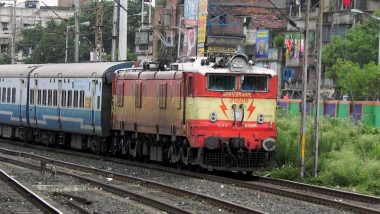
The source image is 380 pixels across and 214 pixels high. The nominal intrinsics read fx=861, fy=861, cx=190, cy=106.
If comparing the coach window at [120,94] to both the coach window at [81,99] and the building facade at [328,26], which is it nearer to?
the coach window at [81,99]

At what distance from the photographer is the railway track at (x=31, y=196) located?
48.3 ft

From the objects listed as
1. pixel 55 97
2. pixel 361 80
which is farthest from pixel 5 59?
pixel 55 97

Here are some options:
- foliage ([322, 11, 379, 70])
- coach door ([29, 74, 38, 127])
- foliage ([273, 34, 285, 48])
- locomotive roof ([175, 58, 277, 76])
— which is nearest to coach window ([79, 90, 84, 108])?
coach door ([29, 74, 38, 127])

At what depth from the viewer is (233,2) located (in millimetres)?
84062

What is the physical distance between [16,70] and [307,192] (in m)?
21.9

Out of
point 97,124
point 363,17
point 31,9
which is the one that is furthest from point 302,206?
point 31,9

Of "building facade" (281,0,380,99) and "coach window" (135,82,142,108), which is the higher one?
"building facade" (281,0,380,99)

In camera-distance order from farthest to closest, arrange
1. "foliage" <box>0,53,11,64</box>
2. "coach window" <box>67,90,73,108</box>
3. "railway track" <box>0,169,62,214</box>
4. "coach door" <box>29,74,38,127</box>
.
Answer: "foliage" <box>0,53,11,64</box> < "coach door" <box>29,74,38,127</box> < "coach window" <box>67,90,73,108</box> < "railway track" <box>0,169,62,214</box>

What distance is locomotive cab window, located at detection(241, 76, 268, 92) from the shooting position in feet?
73.0

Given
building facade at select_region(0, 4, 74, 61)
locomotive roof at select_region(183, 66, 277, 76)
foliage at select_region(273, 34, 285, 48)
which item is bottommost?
locomotive roof at select_region(183, 66, 277, 76)

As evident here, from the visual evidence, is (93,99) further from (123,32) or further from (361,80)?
(361,80)

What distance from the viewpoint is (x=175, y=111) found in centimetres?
2297

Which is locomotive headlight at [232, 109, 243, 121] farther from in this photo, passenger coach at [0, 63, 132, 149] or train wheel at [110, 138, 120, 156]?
passenger coach at [0, 63, 132, 149]

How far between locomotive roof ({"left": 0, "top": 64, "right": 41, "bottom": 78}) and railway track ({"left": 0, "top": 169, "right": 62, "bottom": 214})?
16.8m
